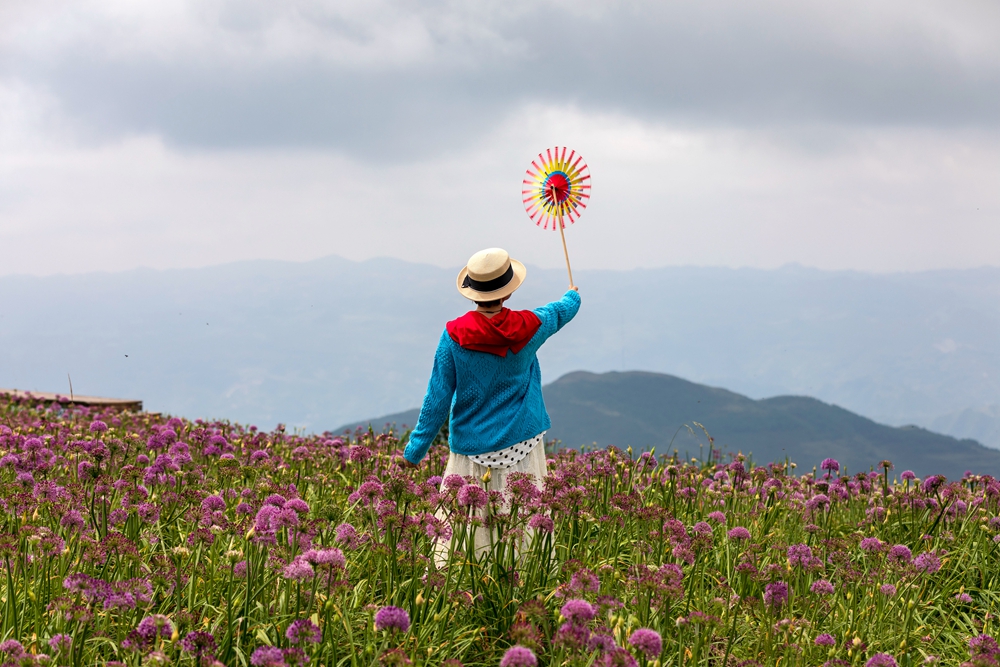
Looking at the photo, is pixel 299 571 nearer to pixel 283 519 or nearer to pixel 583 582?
pixel 283 519

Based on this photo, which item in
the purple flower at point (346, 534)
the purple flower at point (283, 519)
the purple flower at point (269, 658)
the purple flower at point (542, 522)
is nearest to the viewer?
the purple flower at point (269, 658)

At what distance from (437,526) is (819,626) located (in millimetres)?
2496

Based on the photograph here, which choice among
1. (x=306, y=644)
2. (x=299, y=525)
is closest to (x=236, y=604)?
(x=299, y=525)

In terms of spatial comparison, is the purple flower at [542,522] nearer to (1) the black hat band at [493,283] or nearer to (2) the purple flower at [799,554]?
(2) the purple flower at [799,554]

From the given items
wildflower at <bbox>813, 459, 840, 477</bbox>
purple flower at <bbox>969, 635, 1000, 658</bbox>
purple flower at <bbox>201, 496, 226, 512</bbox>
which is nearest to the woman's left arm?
purple flower at <bbox>201, 496, 226, 512</bbox>

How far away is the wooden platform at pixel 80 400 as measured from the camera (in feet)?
51.1

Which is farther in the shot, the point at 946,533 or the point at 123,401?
the point at 123,401

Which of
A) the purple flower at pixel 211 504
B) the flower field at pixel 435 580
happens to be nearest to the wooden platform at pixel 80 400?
the flower field at pixel 435 580

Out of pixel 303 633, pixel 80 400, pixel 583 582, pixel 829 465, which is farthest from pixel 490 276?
pixel 80 400

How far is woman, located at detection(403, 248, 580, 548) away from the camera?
621 cm

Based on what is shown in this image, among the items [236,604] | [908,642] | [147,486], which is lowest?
[908,642]

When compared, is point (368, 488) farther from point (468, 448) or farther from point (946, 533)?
point (946, 533)

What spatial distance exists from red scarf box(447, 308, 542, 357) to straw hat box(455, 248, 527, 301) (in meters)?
0.15

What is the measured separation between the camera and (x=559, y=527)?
19.7ft
